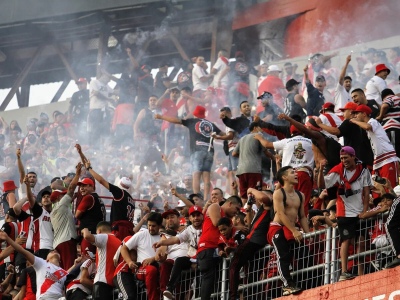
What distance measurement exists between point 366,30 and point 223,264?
14594 millimetres

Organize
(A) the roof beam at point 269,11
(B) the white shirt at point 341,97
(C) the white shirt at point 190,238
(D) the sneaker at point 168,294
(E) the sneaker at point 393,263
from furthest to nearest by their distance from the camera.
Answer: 1. (A) the roof beam at point 269,11
2. (B) the white shirt at point 341,97
3. (C) the white shirt at point 190,238
4. (D) the sneaker at point 168,294
5. (E) the sneaker at point 393,263

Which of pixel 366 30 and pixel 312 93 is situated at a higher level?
pixel 366 30

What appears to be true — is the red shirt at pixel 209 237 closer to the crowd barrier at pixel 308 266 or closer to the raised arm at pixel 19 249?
the crowd barrier at pixel 308 266

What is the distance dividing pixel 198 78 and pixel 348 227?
13.2 m

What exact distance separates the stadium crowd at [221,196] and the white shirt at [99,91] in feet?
9.72

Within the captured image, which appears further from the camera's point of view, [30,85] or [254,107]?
[30,85]

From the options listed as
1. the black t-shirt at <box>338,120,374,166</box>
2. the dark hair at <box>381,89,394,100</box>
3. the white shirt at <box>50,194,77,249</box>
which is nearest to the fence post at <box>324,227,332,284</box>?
the black t-shirt at <box>338,120,374,166</box>

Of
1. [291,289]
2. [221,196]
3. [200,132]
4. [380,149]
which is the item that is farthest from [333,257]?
[200,132]

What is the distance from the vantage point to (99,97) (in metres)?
30.1

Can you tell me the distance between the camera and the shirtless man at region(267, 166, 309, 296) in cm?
1484

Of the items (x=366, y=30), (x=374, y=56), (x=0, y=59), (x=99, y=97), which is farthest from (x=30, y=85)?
(x=374, y=56)

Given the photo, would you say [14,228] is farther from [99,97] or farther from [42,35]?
[42,35]

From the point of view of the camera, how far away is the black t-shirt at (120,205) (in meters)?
18.6

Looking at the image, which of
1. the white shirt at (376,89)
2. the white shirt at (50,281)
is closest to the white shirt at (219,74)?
the white shirt at (376,89)
